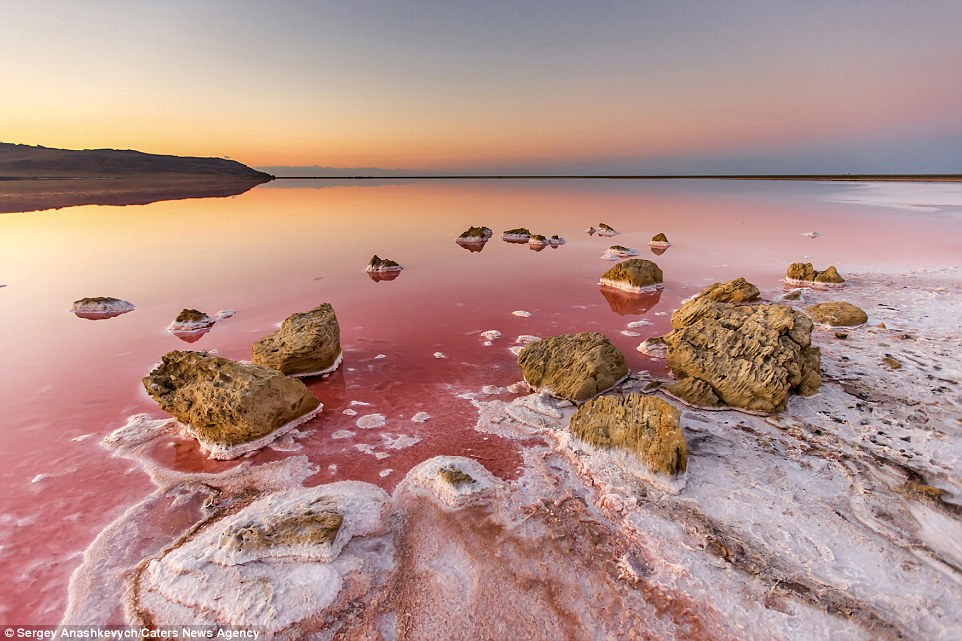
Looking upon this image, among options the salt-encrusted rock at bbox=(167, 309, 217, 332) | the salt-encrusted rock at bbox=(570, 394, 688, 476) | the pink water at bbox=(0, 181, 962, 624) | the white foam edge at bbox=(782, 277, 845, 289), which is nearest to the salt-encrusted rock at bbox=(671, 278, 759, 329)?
the pink water at bbox=(0, 181, 962, 624)

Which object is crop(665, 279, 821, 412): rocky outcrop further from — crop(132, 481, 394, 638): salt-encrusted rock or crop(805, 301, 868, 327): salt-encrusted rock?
crop(132, 481, 394, 638): salt-encrusted rock

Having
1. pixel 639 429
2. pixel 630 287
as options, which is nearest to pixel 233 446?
pixel 639 429

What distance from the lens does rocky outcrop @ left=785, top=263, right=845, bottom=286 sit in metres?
12.1

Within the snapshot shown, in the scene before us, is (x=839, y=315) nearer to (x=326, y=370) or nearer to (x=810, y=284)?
(x=810, y=284)

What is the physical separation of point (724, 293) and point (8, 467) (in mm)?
13567

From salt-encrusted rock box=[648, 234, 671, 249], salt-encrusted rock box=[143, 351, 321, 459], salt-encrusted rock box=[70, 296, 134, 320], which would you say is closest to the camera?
salt-encrusted rock box=[143, 351, 321, 459]

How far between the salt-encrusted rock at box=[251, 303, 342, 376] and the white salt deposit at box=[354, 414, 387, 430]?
1.77 meters

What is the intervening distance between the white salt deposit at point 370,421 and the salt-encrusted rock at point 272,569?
1655 millimetres

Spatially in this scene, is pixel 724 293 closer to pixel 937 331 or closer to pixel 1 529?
pixel 937 331

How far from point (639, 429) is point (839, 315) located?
23.0 ft

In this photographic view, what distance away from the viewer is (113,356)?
25.5ft

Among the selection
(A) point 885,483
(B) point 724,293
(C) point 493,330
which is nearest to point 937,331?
(B) point 724,293

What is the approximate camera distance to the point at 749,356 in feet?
20.2

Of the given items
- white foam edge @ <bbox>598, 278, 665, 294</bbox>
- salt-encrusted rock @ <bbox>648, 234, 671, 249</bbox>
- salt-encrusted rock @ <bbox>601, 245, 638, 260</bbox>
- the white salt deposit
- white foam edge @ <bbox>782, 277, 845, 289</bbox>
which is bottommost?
the white salt deposit
